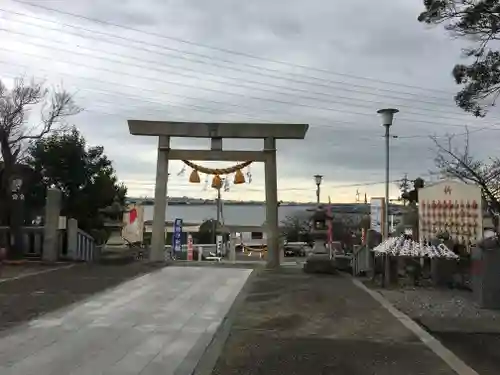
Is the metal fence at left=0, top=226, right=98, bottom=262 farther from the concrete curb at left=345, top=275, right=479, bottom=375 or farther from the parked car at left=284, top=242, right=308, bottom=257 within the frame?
the parked car at left=284, top=242, right=308, bottom=257

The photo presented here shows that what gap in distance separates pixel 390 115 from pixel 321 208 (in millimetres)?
4106

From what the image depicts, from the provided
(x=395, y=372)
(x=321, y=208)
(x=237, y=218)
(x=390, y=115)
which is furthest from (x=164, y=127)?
(x=237, y=218)

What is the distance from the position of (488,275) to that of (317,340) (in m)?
5.63

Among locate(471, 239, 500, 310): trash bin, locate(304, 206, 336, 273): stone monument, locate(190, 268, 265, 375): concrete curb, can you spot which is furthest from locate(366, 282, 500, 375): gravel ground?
locate(304, 206, 336, 273): stone monument

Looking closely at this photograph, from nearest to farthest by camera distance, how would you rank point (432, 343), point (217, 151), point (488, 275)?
1. point (432, 343)
2. point (488, 275)
3. point (217, 151)

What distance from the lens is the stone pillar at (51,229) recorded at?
65.7 ft

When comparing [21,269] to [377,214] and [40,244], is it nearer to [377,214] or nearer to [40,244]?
[40,244]

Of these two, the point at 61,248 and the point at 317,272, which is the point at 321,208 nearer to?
the point at 317,272

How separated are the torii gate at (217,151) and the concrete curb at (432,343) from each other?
9.26 metres

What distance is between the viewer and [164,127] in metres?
21.8

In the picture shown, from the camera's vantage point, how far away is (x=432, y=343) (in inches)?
337

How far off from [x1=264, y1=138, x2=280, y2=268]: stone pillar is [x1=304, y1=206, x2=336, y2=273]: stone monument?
150 centimetres

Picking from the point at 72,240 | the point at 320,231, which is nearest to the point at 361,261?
the point at 320,231

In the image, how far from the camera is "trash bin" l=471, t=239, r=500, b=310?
41.1 ft
